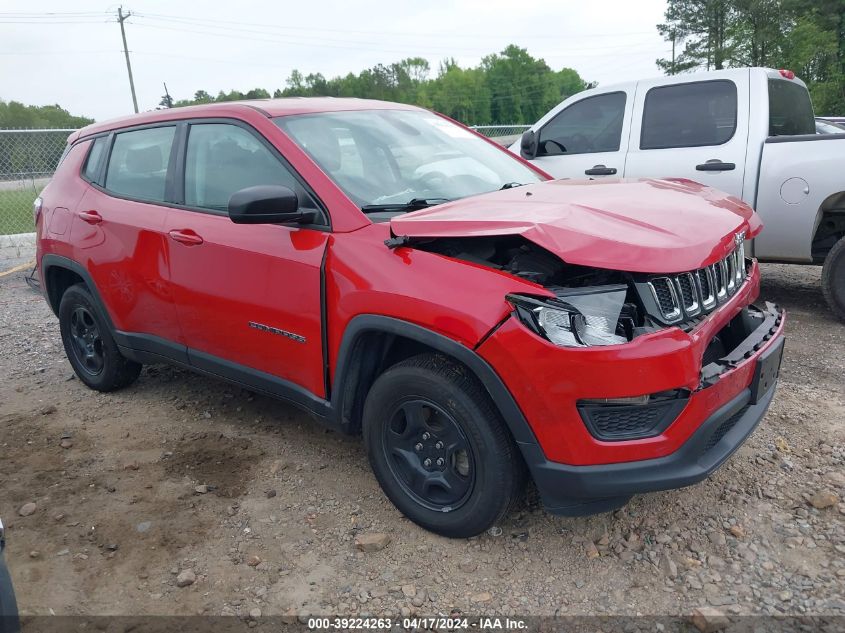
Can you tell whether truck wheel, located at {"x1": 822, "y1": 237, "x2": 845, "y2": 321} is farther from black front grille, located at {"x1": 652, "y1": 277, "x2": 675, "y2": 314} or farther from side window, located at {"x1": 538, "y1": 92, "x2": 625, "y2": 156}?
black front grille, located at {"x1": 652, "y1": 277, "x2": 675, "y2": 314}

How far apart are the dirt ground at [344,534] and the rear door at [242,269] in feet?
1.87

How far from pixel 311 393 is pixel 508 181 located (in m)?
1.54

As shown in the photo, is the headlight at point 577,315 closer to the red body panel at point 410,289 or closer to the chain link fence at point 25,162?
the red body panel at point 410,289

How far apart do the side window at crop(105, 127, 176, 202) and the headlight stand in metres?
2.42

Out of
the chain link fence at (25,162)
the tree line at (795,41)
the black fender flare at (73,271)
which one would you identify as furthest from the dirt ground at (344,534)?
the tree line at (795,41)

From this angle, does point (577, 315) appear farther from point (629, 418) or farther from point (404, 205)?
point (404, 205)

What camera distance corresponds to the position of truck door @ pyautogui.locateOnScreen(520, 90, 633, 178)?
5930 millimetres

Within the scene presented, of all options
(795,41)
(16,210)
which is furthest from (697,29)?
(16,210)

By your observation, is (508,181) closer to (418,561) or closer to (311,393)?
(311,393)

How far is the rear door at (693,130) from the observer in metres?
5.39

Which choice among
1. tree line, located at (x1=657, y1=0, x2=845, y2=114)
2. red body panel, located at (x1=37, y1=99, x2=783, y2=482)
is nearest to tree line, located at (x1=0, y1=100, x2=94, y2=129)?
tree line, located at (x1=657, y1=0, x2=845, y2=114)

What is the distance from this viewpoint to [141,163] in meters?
4.02

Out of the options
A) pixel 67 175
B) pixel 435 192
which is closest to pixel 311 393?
pixel 435 192

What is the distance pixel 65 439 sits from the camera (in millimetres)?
4016
